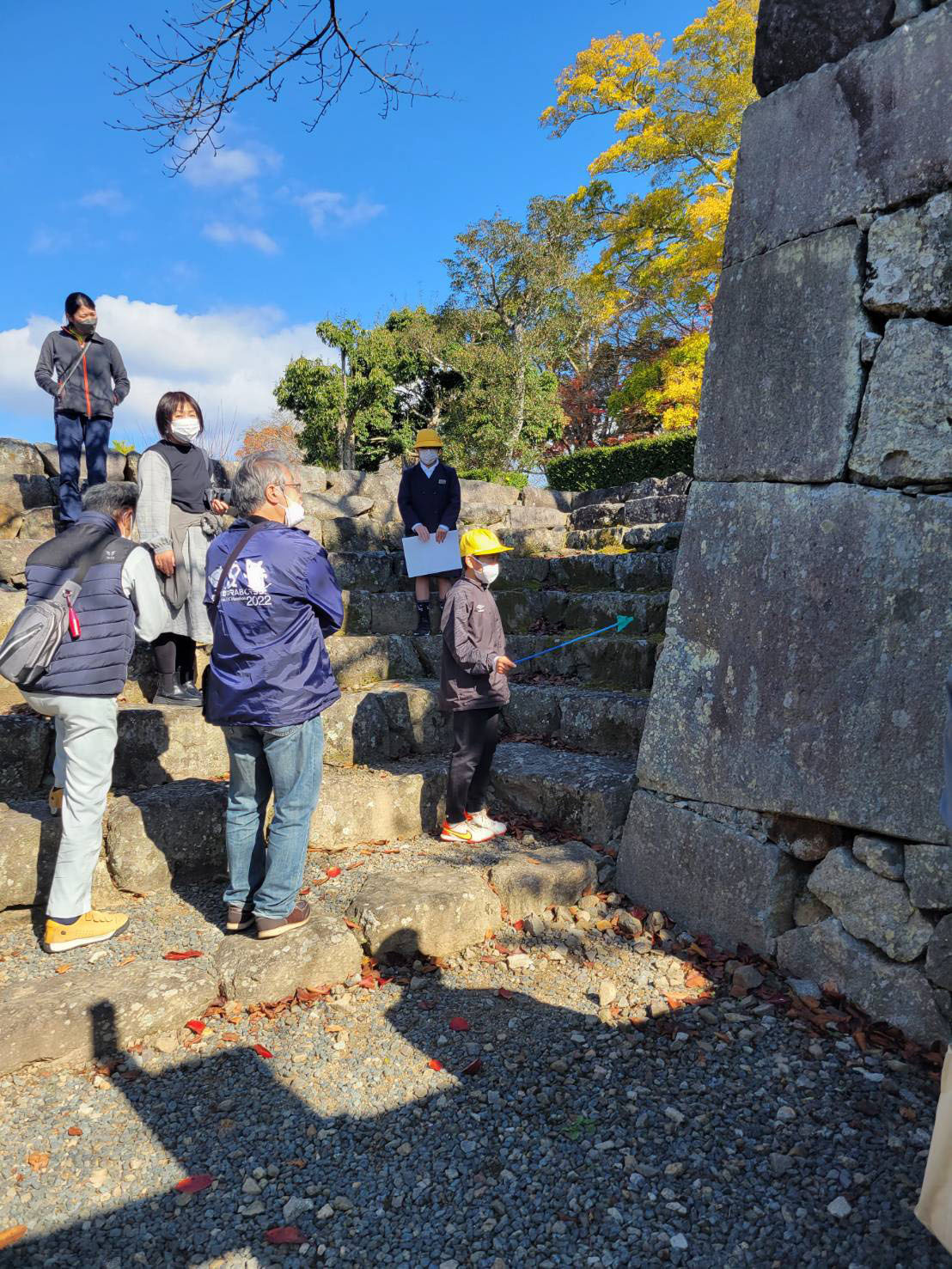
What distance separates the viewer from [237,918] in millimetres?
3199

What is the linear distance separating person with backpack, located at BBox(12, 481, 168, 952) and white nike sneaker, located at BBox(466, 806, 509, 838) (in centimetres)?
167

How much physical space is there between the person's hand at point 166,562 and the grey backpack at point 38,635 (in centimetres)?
130

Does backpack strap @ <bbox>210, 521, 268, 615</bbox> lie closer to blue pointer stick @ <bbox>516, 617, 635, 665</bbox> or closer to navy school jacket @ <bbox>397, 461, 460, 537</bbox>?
blue pointer stick @ <bbox>516, 617, 635, 665</bbox>

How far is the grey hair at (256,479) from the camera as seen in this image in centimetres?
316

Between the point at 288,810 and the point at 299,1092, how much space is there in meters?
0.97

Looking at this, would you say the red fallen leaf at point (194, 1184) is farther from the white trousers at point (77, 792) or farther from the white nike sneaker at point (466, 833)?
the white nike sneaker at point (466, 833)

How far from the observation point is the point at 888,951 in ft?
9.25

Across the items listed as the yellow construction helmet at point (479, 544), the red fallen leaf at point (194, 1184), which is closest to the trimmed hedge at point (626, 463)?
the yellow construction helmet at point (479, 544)

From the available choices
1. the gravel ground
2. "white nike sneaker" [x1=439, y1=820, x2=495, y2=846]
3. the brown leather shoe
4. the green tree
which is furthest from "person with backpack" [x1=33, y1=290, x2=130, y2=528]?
the green tree

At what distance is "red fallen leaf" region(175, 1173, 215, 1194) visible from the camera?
212cm

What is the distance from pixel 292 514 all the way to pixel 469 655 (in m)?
1.13

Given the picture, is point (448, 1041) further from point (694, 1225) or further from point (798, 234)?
point (798, 234)

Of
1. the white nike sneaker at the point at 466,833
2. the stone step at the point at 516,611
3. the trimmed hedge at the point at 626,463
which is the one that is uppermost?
the trimmed hedge at the point at 626,463

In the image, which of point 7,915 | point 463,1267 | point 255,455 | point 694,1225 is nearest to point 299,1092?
point 463,1267
